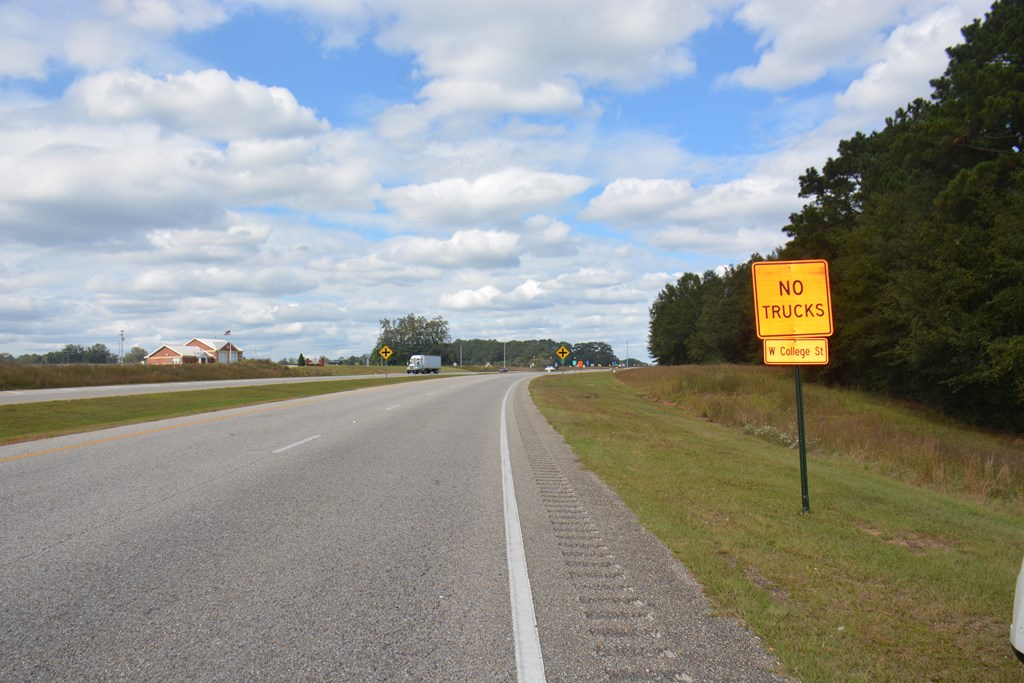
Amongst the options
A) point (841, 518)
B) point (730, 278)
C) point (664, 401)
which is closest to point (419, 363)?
point (730, 278)

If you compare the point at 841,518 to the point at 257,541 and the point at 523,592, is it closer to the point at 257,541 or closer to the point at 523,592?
the point at 523,592

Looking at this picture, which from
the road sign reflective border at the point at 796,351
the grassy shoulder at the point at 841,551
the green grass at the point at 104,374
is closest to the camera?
the grassy shoulder at the point at 841,551

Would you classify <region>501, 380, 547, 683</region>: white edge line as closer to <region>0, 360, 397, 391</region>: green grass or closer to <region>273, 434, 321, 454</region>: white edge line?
<region>273, 434, 321, 454</region>: white edge line

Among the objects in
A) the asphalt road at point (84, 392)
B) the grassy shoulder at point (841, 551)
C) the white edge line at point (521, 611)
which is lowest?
the grassy shoulder at point (841, 551)

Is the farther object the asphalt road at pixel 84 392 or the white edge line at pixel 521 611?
the asphalt road at pixel 84 392

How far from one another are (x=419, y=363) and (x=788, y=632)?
9959 centimetres

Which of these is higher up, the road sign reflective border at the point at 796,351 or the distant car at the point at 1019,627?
the road sign reflective border at the point at 796,351

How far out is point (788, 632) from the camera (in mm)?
4680

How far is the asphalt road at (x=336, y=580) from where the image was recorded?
4129mm

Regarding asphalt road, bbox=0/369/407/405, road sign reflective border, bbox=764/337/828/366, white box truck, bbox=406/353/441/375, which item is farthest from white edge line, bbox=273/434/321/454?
white box truck, bbox=406/353/441/375

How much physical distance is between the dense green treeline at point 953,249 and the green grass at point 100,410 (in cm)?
2833

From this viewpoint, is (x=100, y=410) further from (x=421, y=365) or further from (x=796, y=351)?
(x=421, y=365)

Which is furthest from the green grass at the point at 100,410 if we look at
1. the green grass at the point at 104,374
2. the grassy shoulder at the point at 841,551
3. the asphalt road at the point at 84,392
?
the green grass at the point at 104,374

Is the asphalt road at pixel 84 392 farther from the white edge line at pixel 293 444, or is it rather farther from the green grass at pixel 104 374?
the white edge line at pixel 293 444
